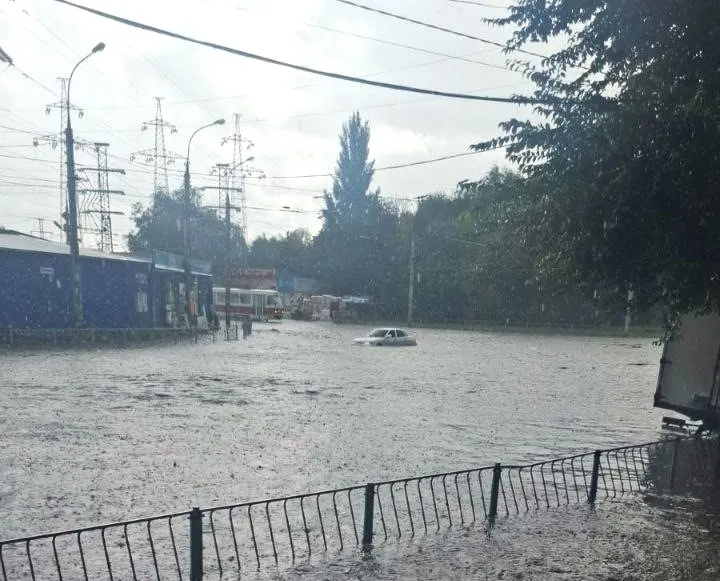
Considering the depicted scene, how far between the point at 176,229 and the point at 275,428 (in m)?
85.2

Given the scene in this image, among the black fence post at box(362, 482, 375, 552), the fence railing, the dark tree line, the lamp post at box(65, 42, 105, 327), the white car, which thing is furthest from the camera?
the dark tree line

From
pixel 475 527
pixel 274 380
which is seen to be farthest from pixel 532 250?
pixel 274 380

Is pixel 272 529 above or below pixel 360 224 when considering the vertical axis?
below

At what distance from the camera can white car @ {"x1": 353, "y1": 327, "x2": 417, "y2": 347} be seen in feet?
136

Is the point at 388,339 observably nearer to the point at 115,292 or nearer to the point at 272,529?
the point at 115,292

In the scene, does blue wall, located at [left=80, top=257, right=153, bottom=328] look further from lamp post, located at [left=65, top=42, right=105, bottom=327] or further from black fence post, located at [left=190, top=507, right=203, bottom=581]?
black fence post, located at [left=190, top=507, right=203, bottom=581]

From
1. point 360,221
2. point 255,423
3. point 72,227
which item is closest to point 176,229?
point 360,221

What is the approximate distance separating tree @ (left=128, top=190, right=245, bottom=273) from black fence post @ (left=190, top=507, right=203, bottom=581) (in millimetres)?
86917

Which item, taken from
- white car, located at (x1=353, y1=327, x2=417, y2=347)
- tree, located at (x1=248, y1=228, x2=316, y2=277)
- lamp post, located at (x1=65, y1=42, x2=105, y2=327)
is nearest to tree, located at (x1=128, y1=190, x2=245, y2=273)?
tree, located at (x1=248, y1=228, x2=316, y2=277)

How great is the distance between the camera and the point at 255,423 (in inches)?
583

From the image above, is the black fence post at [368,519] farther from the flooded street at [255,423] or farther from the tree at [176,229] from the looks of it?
the tree at [176,229]

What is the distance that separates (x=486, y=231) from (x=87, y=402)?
991 cm

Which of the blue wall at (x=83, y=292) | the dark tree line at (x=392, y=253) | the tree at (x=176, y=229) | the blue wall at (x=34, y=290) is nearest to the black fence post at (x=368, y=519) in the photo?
the blue wall at (x=83, y=292)

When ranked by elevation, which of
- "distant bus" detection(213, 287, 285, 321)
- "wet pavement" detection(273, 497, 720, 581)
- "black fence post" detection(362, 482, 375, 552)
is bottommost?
"wet pavement" detection(273, 497, 720, 581)
